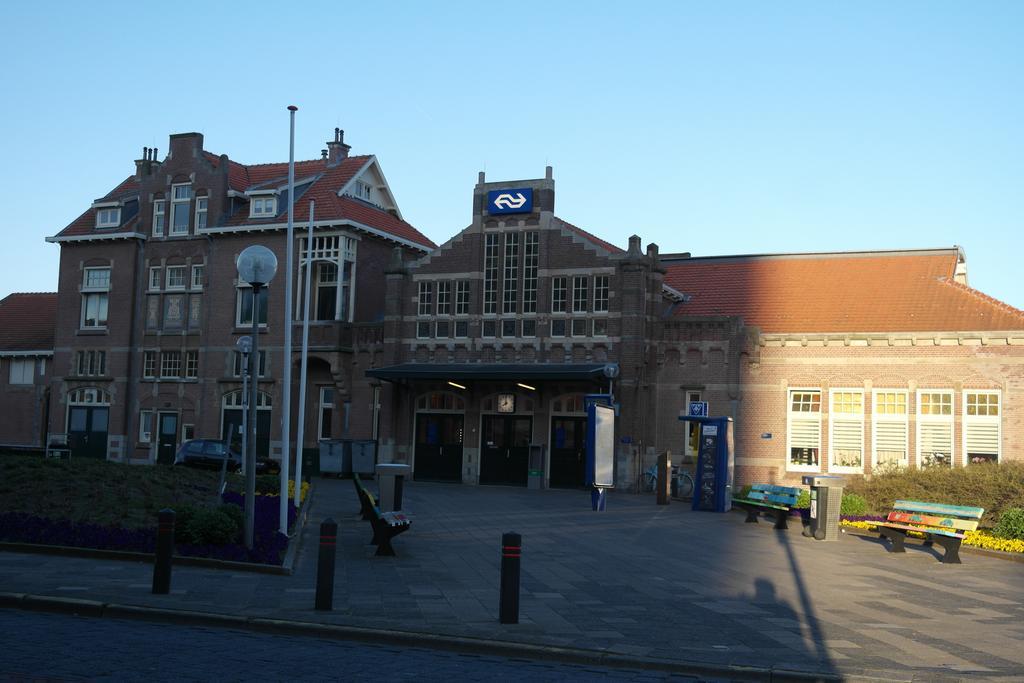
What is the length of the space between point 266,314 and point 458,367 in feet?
33.2

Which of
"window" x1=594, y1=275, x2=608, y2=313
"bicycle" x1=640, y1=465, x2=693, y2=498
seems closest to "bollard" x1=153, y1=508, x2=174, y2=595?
"bicycle" x1=640, y1=465, x2=693, y2=498

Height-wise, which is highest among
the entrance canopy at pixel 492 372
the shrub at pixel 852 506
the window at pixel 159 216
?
the window at pixel 159 216

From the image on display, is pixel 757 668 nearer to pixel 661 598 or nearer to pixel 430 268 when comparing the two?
pixel 661 598

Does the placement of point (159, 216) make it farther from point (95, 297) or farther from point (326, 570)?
point (326, 570)

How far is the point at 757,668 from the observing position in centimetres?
955

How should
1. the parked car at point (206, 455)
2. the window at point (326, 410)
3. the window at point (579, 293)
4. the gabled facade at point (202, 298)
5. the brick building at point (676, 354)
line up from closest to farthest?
the brick building at point (676, 354)
the window at point (579, 293)
the parked car at point (206, 455)
the gabled facade at point (202, 298)
the window at point (326, 410)

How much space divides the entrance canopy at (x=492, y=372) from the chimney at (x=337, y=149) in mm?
13291

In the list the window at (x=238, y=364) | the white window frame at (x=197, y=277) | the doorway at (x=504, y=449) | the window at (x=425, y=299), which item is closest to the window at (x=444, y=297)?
the window at (x=425, y=299)

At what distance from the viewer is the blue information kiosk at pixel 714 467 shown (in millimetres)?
26875

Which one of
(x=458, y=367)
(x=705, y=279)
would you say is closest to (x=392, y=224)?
(x=458, y=367)

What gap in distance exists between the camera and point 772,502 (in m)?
24.1

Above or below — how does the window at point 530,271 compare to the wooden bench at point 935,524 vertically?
above

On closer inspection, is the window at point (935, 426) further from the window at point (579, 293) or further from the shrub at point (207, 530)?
the shrub at point (207, 530)

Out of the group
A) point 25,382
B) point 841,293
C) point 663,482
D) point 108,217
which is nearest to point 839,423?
point 841,293
